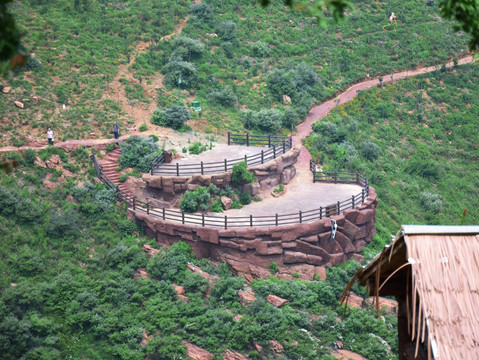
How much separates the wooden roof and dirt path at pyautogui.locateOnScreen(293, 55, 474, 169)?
28876 mm

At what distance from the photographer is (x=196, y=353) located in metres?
25.5

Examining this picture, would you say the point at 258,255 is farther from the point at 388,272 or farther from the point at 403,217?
the point at 388,272

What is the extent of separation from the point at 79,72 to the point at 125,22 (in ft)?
29.3

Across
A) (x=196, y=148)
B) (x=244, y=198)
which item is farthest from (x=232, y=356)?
(x=196, y=148)

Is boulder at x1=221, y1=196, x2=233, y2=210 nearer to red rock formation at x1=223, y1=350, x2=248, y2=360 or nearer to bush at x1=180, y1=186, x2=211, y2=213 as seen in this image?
bush at x1=180, y1=186, x2=211, y2=213

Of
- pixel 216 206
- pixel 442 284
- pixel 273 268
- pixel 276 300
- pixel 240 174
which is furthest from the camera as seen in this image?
pixel 240 174

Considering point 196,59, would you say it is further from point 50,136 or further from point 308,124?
point 50,136

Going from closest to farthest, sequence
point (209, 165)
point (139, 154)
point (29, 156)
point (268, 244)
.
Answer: point (268, 244), point (29, 156), point (209, 165), point (139, 154)

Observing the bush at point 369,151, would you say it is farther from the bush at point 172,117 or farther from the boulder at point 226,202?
the boulder at point 226,202

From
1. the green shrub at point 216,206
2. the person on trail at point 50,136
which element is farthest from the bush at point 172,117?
the green shrub at point 216,206

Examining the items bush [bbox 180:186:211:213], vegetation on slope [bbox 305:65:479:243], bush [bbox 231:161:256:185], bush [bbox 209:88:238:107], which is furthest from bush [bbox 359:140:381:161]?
bush [bbox 180:186:211:213]

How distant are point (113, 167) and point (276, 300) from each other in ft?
33.7

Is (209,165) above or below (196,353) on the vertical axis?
above

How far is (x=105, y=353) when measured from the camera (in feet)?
83.0
